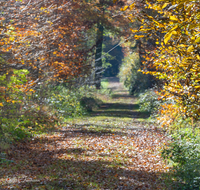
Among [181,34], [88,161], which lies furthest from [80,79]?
[181,34]

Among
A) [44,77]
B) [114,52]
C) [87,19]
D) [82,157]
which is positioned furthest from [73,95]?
[114,52]

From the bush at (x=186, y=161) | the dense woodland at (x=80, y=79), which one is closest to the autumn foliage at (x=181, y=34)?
the dense woodland at (x=80, y=79)

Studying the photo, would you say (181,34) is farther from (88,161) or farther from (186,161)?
(88,161)

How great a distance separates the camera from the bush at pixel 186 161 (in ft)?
18.2

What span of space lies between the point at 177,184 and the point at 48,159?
3.72 meters

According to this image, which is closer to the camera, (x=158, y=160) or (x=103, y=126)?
(x=158, y=160)

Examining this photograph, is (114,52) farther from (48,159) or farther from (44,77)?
(48,159)

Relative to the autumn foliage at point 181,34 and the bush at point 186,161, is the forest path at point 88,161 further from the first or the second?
the autumn foliage at point 181,34

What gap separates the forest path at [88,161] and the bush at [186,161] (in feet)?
1.37

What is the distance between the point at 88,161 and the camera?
7930 mm

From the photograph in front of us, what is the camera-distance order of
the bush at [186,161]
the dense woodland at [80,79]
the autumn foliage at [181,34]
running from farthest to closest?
the bush at [186,161] → the dense woodland at [80,79] → the autumn foliage at [181,34]

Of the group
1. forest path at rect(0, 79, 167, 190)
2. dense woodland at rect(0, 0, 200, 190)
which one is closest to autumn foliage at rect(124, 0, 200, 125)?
dense woodland at rect(0, 0, 200, 190)

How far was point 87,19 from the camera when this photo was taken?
1930cm

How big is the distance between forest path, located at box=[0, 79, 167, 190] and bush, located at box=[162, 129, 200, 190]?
0.42 metres
